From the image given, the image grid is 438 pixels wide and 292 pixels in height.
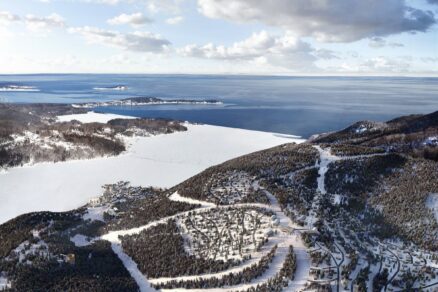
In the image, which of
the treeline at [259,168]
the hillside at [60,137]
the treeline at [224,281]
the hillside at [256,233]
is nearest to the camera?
the treeline at [224,281]

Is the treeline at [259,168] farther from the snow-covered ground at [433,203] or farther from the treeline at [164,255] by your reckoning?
the snow-covered ground at [433,203]

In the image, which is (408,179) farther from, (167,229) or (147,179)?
(147,179)

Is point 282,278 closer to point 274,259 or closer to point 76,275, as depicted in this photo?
point 274,259

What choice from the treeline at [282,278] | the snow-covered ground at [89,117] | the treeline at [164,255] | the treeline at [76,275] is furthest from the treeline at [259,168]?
the snow-covered ground at [89,117]

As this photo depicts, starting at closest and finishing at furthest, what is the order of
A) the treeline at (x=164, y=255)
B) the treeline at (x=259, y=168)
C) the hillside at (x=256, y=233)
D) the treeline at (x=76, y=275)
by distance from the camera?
the treeline at (x=76, y=275) < the hillside at (x=256, y=233) < the treeline at (x=164, y=255) < the treeline at (x=259, y=168)

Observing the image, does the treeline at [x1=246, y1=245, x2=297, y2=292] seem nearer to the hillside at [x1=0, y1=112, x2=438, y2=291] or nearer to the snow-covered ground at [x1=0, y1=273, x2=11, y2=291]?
the hillside at [x1=0, y1=112, x2=438, y2=291]

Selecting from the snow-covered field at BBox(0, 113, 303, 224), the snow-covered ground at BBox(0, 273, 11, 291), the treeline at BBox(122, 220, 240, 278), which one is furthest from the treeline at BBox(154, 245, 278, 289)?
the snow-covered field at BBox(0, 113, 303, 224)

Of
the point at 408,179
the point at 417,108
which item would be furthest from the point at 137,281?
the point at 417,108
